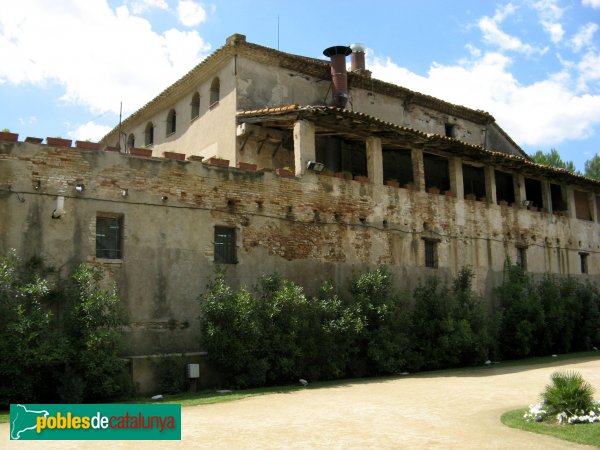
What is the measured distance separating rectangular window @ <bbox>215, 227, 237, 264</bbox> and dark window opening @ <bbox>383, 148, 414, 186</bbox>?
8.70 m

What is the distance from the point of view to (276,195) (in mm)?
17406

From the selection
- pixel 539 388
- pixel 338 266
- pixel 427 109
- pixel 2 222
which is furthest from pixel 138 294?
pixel 427 109

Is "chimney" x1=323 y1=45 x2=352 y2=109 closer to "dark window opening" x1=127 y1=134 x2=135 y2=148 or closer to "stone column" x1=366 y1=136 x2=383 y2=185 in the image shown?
"stone column" x1=366 y1=136 x2=383 y2=185

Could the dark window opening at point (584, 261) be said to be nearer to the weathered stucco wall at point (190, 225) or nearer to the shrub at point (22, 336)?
the weathered stucco wall at point (190, 225)

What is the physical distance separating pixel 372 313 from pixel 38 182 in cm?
898

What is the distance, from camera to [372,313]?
17125mm

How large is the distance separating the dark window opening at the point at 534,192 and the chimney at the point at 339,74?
10.0 m

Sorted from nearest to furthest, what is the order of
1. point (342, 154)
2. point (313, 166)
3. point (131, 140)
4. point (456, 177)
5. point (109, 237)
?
point (109, 237) < point (313, 166) < point (342, 154) < point (456, 177) < point (131, 140)

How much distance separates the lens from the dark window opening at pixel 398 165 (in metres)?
23.6

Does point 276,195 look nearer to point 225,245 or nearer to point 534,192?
point 225,245

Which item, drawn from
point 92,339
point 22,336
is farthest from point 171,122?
point 22,336

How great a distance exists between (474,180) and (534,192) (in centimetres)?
361

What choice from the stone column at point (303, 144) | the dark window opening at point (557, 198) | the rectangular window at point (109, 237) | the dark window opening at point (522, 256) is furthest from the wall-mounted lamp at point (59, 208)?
the dark window opening at point (557, 198)

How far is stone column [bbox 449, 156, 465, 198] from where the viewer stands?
2241 centimetres
